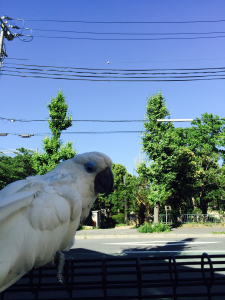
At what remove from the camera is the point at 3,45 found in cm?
891

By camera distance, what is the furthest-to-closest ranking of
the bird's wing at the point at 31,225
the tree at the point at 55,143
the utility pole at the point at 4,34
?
the tree at the point at 55,143 → the utility pole at the point at 4,34 → the bird's wing at the point at 31,225

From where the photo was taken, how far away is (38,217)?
5.38 feet

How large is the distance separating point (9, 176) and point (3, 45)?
27.7 ft

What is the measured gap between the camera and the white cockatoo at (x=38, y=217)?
1.45 m

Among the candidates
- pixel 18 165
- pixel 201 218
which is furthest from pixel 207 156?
pixel 18 165

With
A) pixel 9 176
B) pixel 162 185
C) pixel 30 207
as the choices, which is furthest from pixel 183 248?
pixel 9 176

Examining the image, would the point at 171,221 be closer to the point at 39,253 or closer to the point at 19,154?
the point at 19,154

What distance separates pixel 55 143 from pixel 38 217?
36.9 ft

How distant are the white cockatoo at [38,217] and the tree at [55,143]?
34.0 feet

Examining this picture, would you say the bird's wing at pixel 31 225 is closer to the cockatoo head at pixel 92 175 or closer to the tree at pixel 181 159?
the cockatoo head at pixel 92 175

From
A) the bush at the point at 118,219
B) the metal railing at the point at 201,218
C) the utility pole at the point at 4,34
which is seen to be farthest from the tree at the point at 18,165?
the metal railing at the point at 201,218

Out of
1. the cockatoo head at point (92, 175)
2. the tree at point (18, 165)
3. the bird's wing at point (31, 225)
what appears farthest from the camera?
the tree at point (18, 165)

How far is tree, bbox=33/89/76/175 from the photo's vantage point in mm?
12500

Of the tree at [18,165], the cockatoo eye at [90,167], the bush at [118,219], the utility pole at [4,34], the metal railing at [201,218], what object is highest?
the utility pole at [4,34]
